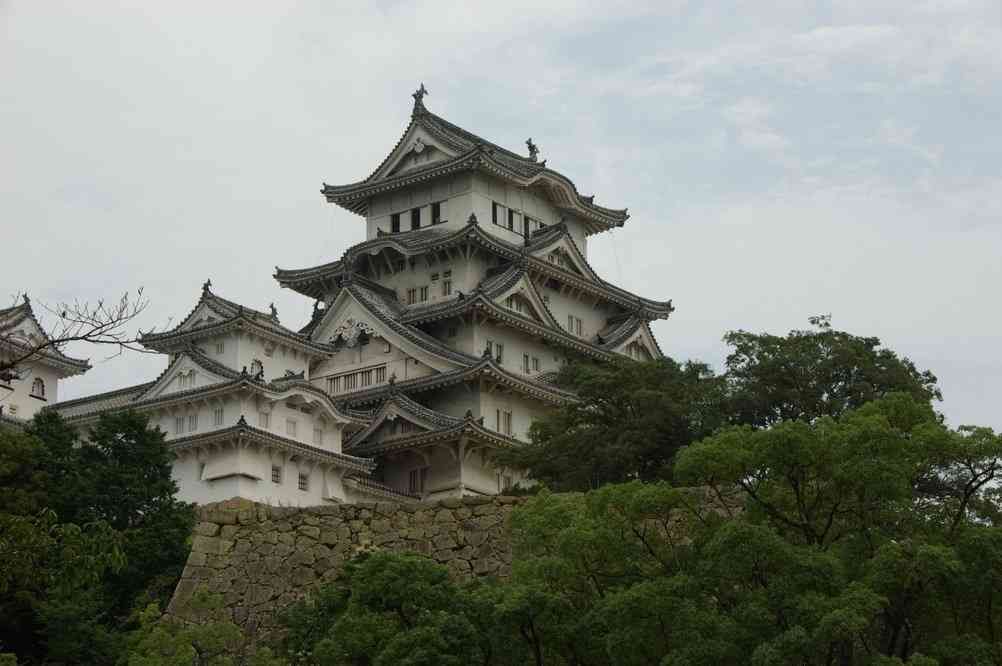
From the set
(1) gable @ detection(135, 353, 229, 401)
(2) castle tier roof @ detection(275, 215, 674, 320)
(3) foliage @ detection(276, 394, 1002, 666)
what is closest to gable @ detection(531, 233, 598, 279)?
(2) castle tier roof @ detection(275, 215, 674, 320)

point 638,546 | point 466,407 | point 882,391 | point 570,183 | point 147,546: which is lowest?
point 638,546

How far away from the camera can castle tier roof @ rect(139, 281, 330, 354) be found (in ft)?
188

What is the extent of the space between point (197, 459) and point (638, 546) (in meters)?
27.4

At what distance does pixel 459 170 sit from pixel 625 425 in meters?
20.3

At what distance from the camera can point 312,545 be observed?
37.3 meters

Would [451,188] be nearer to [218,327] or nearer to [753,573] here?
[218,327]

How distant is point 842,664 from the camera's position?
27.1 m

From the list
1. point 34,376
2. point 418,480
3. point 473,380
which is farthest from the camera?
point 34,376

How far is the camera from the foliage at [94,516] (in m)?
35.9

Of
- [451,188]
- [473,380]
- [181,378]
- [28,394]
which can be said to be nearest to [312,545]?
[181,378]

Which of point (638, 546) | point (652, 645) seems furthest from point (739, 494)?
point (652, 645)

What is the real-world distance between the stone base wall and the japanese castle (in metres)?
14.2

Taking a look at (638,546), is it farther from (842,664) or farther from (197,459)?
(197,459)

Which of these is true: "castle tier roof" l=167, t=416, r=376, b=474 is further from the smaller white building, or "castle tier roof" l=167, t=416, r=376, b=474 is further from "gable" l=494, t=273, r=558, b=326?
the smaller white building
